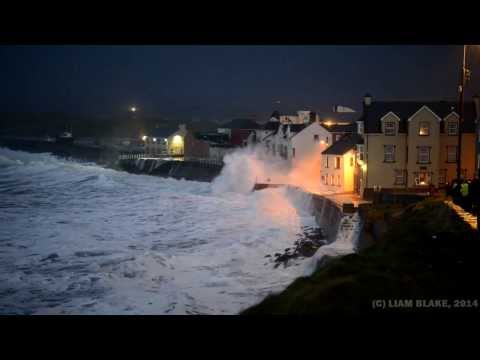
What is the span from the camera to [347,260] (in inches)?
354

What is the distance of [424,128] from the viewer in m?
17.9

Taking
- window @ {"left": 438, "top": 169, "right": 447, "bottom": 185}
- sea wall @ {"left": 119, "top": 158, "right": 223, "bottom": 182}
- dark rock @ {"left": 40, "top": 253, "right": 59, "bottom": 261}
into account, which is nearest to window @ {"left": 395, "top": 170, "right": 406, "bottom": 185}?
window @ {"left": 438, "top": 169, "right": 447, "bottom": 185}

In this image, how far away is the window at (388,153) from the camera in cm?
1806

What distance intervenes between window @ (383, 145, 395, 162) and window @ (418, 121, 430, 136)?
1160 mm

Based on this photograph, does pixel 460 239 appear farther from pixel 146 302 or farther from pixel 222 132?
pixel 222 132

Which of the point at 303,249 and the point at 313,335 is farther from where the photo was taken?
the point at 303,249

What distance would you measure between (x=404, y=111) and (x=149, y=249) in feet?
36.9

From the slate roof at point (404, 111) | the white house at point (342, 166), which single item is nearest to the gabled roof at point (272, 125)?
the white house at point (342, 166)

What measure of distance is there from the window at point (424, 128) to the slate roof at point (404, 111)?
549 mm

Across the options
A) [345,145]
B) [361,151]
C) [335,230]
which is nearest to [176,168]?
[345,145]

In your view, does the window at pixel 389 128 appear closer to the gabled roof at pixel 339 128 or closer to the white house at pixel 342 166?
the white house at pixel 342 166
